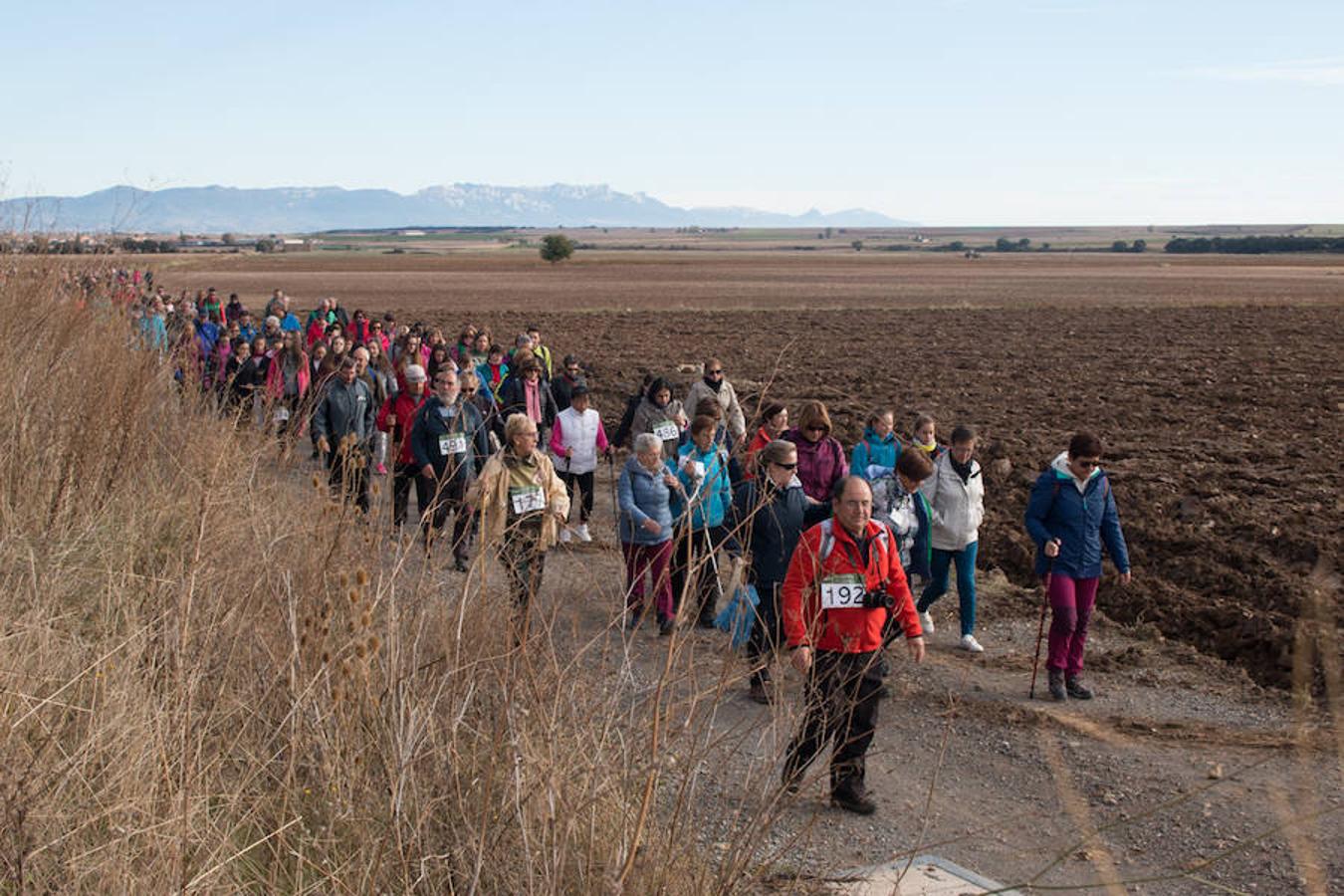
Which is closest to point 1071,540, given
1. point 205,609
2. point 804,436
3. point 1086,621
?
point 1086,621

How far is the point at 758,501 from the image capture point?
4949 millimetres

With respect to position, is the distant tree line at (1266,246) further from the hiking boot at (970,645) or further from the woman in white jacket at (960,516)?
the hiking boot at (970,645)

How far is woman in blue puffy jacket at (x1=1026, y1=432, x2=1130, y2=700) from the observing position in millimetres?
8195

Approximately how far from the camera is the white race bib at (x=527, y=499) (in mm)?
7988

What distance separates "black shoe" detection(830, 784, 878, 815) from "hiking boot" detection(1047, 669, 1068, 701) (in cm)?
247

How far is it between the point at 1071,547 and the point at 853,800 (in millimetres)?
2894

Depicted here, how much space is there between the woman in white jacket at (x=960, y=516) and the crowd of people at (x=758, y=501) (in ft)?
0.05

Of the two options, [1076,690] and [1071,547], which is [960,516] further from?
[1076,690]

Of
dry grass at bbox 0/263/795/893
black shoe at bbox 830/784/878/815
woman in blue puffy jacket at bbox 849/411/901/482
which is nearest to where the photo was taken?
dry grass at bbox 0/263/795/893

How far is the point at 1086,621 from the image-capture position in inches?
326

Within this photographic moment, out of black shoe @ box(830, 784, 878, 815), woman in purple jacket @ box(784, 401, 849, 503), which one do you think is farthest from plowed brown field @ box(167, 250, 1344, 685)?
woman in purple jacket @ box(784, 401, 849, 503)

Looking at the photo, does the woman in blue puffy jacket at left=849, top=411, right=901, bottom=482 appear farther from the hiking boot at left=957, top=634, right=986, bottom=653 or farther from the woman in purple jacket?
the hiking boot at left=957, top=634, right=986, bottom=653

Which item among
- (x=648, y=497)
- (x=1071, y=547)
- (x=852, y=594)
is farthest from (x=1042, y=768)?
(x=648, y=497)

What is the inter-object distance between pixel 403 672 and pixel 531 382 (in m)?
9.48
